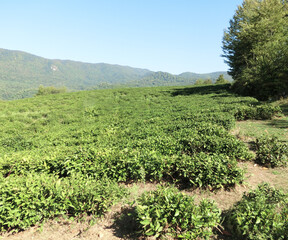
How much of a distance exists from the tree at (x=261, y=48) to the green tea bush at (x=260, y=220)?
18.1 metres

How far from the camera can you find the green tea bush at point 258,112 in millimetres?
10719

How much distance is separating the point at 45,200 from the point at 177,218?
9.19ft

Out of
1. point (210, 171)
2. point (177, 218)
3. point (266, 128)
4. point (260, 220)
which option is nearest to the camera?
point (260, 220)

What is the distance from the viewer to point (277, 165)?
17.9 ft

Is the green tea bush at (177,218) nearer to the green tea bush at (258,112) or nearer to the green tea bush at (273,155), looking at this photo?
the green tea bush at (273,155)

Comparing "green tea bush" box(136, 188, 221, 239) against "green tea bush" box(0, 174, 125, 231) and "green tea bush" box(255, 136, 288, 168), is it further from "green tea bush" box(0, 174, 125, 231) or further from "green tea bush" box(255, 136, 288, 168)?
"green tea bush" box(255, 136, 288, 168)

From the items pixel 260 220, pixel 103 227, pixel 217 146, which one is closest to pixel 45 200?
pixel 103 227

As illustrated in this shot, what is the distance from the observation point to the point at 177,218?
3238 millimetres

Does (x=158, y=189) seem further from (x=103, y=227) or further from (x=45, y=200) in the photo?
(x=45, y=200)

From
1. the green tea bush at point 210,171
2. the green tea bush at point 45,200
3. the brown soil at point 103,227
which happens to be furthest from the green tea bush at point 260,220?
the green tea bush at point 45,200

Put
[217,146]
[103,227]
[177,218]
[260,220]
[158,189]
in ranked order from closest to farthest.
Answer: [260,220] → [177,218] → [103,227] → [158,189] → [217,146]

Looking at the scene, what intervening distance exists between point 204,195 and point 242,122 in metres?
7.86

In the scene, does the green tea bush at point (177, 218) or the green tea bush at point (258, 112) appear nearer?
the green tea bush at point (177, 218)

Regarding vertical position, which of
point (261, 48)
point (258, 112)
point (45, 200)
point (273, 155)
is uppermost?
point (261, 48)
